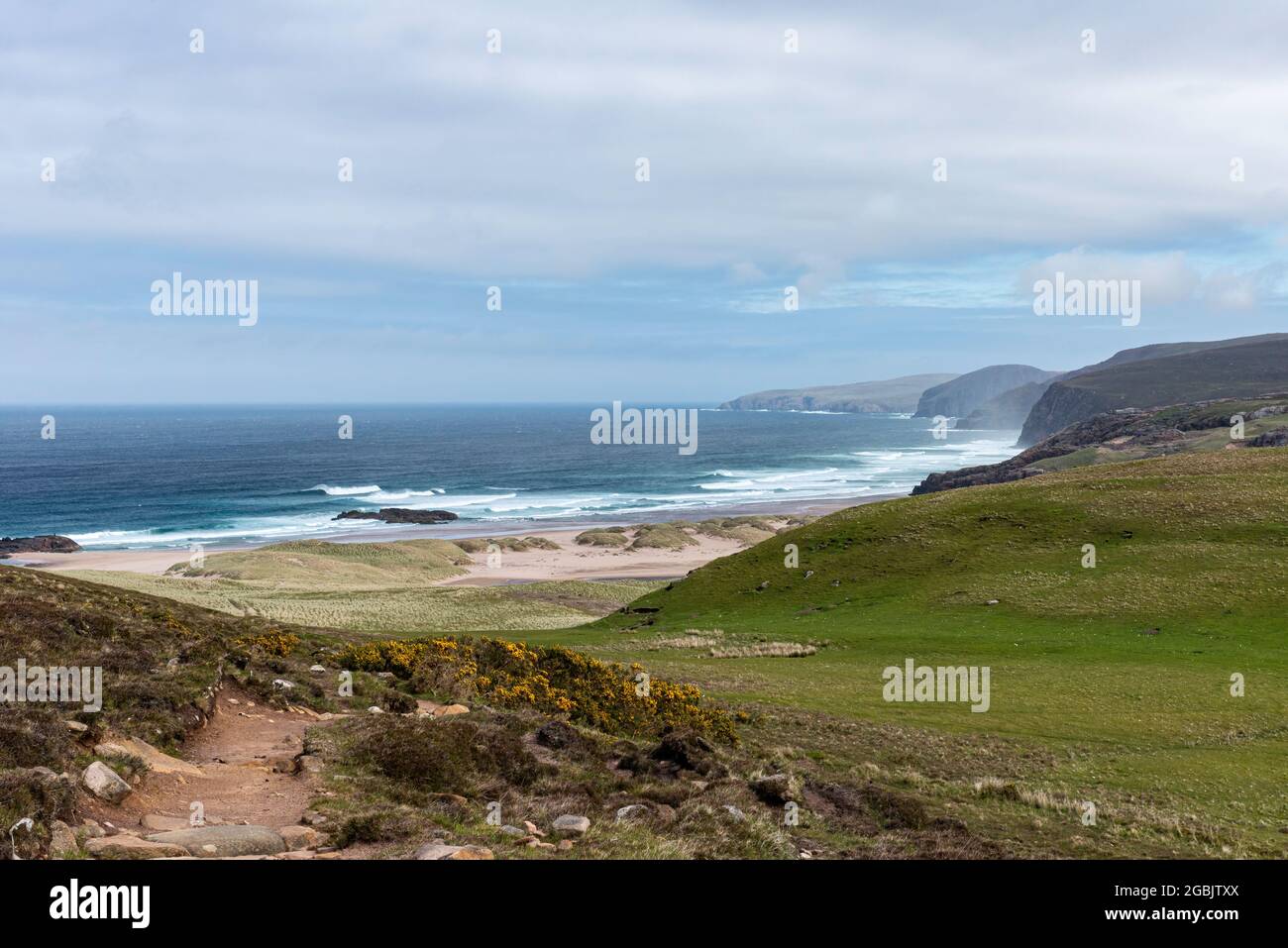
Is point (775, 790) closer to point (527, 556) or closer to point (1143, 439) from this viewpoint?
point (527, 556)

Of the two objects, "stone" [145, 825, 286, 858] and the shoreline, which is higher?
"stone" [145, 825, 286, 858]

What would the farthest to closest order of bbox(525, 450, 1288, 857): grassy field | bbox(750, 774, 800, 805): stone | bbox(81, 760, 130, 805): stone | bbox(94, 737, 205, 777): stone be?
bbox(525, 450, 1288, 857): grassy field → bbox(750, 774, 800, 805): stone → bbox(94, 737, 205, 777): stone → bbox(81, 760, 130, 805): stone

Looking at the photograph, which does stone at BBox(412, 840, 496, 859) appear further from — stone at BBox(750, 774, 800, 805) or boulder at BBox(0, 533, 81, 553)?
boulder at BBox(0, 533, 81, 553)

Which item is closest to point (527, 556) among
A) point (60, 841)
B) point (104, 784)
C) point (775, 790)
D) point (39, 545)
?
point (39, 545)

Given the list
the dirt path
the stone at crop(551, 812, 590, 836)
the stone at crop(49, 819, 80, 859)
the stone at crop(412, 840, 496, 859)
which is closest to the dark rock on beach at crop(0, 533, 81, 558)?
the dirt path

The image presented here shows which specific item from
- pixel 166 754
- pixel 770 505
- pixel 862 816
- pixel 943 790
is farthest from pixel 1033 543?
pixel 770 505
